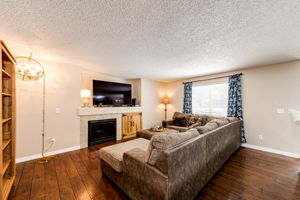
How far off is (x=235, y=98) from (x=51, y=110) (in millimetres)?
5276

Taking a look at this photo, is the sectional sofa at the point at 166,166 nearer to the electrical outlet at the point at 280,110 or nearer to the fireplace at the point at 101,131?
the fireplace at the point at 101,131

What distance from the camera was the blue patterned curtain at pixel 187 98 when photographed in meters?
4.89

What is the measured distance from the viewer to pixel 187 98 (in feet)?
16.3

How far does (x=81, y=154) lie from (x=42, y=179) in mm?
982

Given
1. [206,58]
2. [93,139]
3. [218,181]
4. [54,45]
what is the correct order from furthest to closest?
[93,139], [206,58], [54,45], [218,181]

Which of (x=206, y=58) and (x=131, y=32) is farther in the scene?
(x=206, y=58)

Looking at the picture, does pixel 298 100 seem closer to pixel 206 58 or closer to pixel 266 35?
pixel 266 35

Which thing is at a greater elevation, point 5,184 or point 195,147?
point 195,147

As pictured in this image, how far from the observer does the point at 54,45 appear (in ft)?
7.11

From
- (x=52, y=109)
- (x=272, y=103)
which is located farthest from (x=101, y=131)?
(x=272, y=103)

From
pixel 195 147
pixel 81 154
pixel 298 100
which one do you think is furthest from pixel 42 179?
pixel 298 100

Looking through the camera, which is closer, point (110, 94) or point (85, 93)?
point (85, 93)

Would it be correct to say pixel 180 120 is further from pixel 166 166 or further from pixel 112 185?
pixel 166 166

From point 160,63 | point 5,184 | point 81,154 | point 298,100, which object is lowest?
point 81,154
